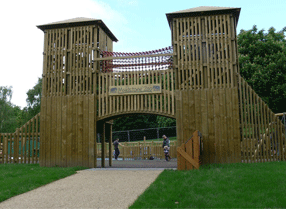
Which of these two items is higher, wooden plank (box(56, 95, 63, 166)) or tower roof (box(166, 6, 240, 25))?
tower roof (box(166, 6, 240, 25))

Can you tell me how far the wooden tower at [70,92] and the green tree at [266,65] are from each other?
1034cm

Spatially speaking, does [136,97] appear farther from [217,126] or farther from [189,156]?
[189,156]

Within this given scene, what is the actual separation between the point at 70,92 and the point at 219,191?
8.06m

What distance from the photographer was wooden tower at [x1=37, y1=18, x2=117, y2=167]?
38.5 feet

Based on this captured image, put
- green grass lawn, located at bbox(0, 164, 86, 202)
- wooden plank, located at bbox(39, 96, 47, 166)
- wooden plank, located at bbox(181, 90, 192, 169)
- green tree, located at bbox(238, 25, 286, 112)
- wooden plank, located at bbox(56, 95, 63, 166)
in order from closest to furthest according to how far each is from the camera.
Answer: green grass lawn, located at bbox(0, 164, 86, 202) < wooden plank, located at bbox(181, 90, 192, 169) < wooden plank, located at bbox(56, 95, 63, 166) < wooden plank, located at bbox(39, 96, 47, 166) < green tree, located at bbox(238, 25, 286, 112)

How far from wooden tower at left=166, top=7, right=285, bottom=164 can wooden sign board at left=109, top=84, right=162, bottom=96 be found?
855mm

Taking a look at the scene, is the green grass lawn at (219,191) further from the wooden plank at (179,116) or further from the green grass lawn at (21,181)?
the wooden plank at (179,116)

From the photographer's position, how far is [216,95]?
10930 millimetres

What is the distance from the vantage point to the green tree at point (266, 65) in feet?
58.2

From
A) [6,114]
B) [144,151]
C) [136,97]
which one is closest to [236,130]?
[136,97]

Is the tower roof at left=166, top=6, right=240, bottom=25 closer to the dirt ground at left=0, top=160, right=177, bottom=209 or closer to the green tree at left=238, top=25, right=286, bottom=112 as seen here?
the dirt ground at left=0, top=160, right=177, bottom=209

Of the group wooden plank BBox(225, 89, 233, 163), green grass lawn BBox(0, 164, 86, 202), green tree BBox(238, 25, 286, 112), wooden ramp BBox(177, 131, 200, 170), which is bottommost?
green grass lawn BBox(0, 164, 86, 202)

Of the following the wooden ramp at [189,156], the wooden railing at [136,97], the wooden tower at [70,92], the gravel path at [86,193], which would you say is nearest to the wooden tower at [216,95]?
the wooden railing at [136,97]

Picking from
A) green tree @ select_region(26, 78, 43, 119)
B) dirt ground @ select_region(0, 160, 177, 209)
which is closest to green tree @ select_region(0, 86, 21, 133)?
green tree @ select_region(26, 78, 43, 119)
